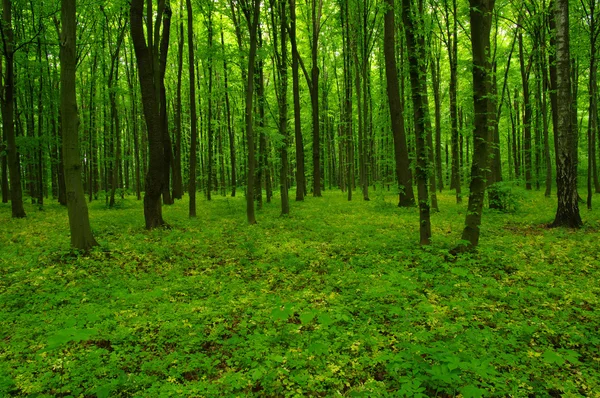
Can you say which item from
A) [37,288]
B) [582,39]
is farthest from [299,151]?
[582,39]

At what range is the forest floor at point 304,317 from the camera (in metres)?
3.54

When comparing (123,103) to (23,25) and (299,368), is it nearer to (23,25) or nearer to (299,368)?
(23,25)

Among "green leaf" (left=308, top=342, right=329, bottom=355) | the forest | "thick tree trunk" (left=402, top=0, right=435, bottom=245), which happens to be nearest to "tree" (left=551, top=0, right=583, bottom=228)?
the forest

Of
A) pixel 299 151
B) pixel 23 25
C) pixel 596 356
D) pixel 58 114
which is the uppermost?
pixel 23 25

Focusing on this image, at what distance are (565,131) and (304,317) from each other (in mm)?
10568

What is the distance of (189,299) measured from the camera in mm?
5953

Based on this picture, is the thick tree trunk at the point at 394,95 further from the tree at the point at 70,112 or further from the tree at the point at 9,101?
the tree at the point at 9,101

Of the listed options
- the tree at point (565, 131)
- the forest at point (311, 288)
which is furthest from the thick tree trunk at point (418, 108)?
the tree at point (565, 131)

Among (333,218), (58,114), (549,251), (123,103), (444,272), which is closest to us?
(444,272)

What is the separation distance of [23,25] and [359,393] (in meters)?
23.3

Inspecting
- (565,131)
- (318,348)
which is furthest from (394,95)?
(318,348)

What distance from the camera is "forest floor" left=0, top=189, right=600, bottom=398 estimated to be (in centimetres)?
354

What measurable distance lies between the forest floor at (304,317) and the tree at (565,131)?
0.66m

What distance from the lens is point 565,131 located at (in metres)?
10.1
